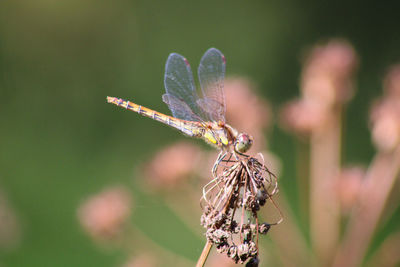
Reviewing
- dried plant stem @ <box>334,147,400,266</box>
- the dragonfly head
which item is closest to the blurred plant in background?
dried plant stem @ <box>334,147,400,266</box>

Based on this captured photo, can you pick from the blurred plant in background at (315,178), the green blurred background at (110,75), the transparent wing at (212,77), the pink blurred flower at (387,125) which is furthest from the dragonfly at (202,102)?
the green blurred background at (110,75)

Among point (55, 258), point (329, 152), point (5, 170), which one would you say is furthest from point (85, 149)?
point (329, 152)

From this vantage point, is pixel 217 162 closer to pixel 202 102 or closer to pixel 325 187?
pixel 202 102

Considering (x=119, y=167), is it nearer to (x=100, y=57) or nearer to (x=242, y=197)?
(x=100, y=57)

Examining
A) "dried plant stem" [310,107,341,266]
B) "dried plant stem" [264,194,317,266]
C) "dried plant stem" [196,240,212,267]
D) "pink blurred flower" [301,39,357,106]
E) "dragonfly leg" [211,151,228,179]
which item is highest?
"pink blurred flower" [301,39,357,106]

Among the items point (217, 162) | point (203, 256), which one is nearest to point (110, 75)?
point (217, 162)

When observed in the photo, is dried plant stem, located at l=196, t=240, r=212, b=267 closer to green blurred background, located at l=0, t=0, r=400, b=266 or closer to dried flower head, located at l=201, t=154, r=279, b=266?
dried flower head, located at l=201, t=154, r=279, b=266

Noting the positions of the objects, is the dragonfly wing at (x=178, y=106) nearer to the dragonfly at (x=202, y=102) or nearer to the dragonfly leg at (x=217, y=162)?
the dragonfly at (x=202, y=102)
